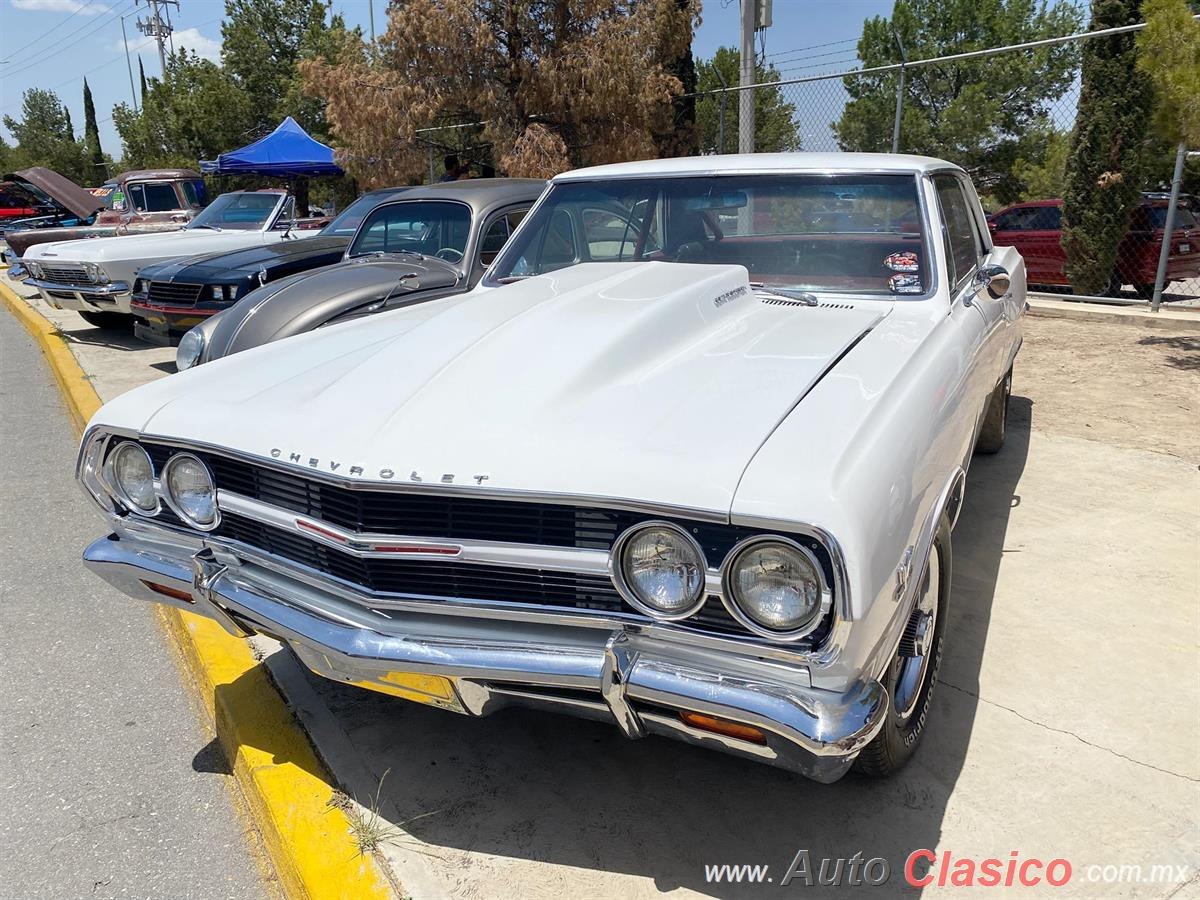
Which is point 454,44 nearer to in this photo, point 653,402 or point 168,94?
point 653,402

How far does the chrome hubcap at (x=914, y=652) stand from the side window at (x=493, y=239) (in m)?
3.94

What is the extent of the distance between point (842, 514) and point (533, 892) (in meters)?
1.13

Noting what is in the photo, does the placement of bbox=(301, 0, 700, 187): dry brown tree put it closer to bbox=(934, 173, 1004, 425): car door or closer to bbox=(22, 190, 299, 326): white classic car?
bbox=(22, 190, 299, 326): white classic car

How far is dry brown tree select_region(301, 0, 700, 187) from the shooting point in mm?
10961

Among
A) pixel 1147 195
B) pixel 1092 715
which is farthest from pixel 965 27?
pixel 1092 715

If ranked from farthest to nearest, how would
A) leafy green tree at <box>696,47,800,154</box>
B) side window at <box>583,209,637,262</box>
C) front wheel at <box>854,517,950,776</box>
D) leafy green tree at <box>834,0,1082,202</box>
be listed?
leafy green tree at <box>834,0,1082,202</box> < leafy green tree at <box>696,47,800,154</box> < side window at <box>583,209,637,262</box> < front wheel at <box>854,517,950,776</box>

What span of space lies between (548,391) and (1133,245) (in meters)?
10.1

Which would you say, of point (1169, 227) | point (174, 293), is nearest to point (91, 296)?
point (174, 293)

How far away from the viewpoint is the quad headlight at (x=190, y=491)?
2.39m

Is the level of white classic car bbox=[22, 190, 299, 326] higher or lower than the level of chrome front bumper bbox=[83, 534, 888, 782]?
higher

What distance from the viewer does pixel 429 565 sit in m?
2.01

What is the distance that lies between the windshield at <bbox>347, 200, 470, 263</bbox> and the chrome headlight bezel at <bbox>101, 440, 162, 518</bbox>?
340 centimetres

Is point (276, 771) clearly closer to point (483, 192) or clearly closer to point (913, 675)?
point (913, 675)

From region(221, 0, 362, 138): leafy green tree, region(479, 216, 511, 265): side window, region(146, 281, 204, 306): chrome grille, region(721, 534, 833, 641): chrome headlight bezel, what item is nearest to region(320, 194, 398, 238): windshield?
region(146, 281, 204, 306): chrome grille
